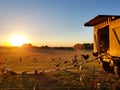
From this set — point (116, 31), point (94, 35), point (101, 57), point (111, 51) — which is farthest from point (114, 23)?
point (94, 35)

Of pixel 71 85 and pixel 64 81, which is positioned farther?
pixel 64 81

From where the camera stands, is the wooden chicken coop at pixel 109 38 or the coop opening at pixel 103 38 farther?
the coop opening at pixel 103 38

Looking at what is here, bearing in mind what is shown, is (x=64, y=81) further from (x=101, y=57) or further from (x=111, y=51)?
(x=101, y=57)

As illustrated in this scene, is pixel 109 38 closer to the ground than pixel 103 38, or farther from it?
closer to the ground

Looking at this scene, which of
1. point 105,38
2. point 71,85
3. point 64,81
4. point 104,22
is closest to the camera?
point 71,85

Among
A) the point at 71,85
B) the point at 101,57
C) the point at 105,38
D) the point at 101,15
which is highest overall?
the point at 101,15

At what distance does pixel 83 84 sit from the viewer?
1399 cm

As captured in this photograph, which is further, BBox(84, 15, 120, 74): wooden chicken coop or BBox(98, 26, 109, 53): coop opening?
Answer: BBox(98, 26, 109, 53): coop opening

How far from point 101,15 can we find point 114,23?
1308mm

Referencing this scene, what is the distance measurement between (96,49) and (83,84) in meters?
7.32

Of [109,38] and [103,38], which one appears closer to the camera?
[109,38]

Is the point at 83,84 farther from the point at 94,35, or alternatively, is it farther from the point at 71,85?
the point at 94,35

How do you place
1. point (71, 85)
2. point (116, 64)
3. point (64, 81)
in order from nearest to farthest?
point (71, 85) < point (64, 81) < point (116, 64)

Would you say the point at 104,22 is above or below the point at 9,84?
above
